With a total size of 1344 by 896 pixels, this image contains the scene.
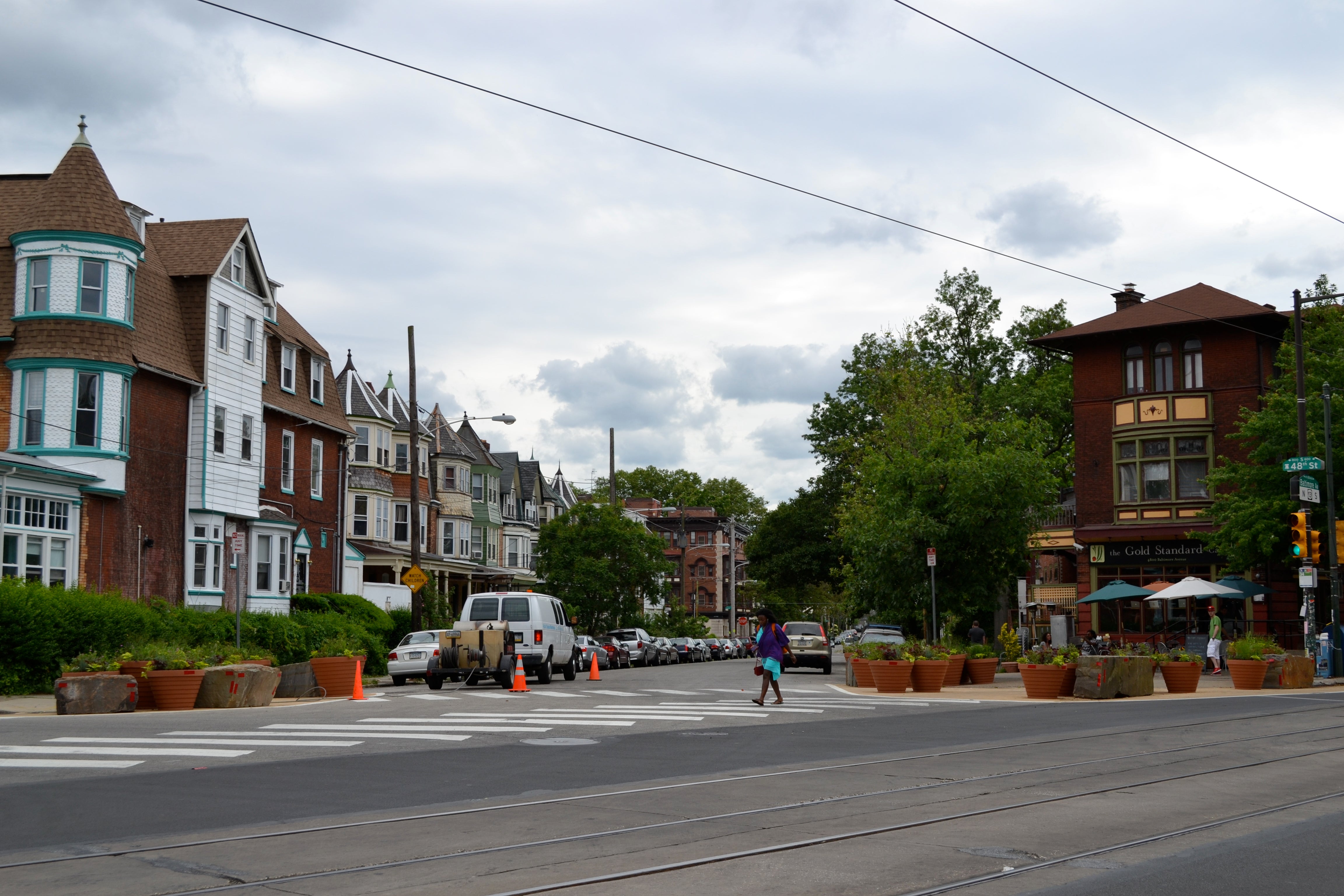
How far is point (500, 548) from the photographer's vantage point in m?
71.8

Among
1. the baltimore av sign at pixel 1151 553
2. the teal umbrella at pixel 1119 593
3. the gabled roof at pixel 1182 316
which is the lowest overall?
the teal umbrella at pixel 1119 593

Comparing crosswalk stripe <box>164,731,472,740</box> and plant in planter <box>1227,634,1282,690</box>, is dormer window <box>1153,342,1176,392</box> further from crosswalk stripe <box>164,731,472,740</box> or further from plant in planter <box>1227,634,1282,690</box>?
crosswalk stripe <box>164,731,472,740</box>

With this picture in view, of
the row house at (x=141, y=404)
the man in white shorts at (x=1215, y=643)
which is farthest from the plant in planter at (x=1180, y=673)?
the row house at (x=141, y=404)

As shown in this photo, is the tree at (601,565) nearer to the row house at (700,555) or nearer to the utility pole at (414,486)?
the utility pole at (414,486)

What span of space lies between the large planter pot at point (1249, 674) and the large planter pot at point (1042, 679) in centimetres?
560

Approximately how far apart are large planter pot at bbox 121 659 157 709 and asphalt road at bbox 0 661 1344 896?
1469 mm

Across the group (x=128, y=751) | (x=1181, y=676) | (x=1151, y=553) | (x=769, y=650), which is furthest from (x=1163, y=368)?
(x=128, y=751)

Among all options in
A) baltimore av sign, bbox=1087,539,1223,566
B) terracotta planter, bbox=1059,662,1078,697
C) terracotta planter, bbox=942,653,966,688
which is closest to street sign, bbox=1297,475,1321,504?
terracotta planter, bbox=1059,662,1078,697

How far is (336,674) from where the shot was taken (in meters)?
24.6

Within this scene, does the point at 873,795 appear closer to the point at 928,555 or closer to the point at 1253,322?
the point at 928,555

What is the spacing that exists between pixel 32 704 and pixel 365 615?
62.5 ft

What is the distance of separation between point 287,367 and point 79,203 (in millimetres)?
11436

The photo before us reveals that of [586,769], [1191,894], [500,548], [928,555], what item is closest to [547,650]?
[928,555]

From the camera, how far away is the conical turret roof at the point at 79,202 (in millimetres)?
30062
